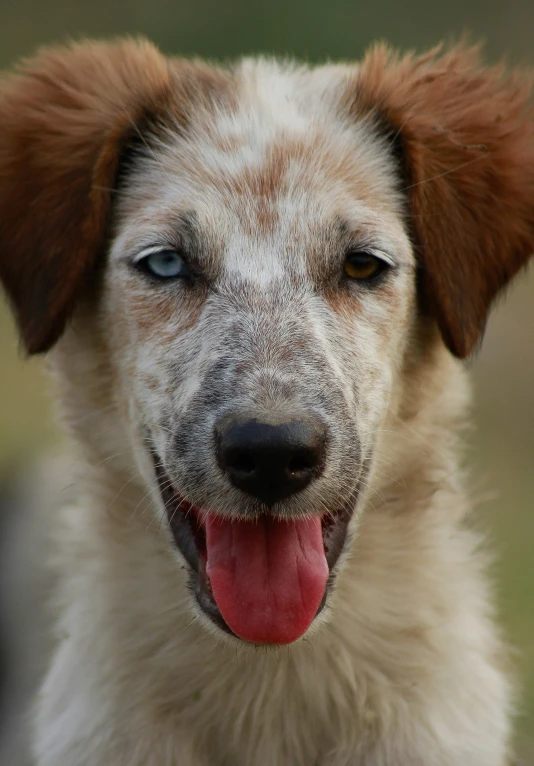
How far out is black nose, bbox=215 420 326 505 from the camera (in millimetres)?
3424

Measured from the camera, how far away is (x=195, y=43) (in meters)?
12.0

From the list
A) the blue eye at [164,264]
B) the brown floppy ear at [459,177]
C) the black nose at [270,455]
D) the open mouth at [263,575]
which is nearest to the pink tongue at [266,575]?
the open mouth at [263,575]

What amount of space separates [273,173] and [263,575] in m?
1.33

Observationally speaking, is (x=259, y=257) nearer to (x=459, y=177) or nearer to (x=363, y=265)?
(x=363, y=265)

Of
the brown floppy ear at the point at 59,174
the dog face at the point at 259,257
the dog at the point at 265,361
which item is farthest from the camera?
the brown floppy ear at the point at 59,174

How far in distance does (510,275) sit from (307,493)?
1.27 metres

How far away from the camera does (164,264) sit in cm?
408

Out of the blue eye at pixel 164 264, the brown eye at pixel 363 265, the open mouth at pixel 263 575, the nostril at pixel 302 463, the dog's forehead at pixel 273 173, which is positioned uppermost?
the dog's forehead at pixel 273 173

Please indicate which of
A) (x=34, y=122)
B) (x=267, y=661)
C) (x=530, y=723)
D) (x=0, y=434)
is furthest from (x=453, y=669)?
(x=0, y=434)

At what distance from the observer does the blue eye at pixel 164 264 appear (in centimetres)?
406

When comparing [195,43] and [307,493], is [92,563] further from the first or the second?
[195,43]

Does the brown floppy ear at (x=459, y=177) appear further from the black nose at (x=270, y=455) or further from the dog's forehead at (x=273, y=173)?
the black nose at (x=270, y=455)

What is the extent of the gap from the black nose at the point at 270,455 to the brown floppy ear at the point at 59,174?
0.92m

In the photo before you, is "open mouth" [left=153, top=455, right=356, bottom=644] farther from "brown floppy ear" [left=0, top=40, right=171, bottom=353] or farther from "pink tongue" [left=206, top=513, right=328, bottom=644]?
"brown floppy ear" [left=0, top=40, right=171, bottom=353]
